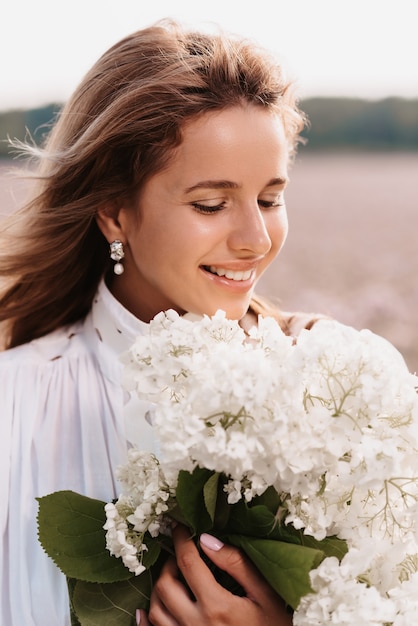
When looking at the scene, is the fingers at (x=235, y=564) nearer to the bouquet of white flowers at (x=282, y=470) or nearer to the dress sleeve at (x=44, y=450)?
the bouquet of white flowers at (x=282, y=470)

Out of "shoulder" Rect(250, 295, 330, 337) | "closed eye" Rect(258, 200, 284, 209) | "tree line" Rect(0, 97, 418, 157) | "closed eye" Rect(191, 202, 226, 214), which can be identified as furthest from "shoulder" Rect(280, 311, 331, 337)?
"tree line" Rect(0, 97, 418, 157)

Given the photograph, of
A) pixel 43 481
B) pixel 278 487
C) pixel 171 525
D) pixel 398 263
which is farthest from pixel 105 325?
pixel 398 263

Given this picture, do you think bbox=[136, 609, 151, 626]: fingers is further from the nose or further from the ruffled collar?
the nose

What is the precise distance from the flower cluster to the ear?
855 mm

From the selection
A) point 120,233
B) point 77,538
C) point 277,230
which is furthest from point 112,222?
point 77,538

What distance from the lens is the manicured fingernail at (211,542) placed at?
154 cm

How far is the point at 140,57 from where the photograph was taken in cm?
221

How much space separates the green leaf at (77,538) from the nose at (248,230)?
0.73 metres

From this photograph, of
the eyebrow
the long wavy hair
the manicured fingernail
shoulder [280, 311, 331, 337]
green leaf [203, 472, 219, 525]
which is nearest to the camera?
green leaf [203, 472, 219, 525]

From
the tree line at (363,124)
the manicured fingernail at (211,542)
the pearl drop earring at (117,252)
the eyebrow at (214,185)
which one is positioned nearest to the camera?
the manicured fingernail at (211,542)

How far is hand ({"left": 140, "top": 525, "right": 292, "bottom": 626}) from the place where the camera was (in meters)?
1.54

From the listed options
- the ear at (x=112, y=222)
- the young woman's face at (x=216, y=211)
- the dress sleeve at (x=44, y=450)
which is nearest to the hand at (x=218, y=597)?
the dress sleeve at (x=44, y=450)

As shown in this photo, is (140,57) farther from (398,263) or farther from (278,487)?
(398,263)

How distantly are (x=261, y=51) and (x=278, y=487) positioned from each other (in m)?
1.33
